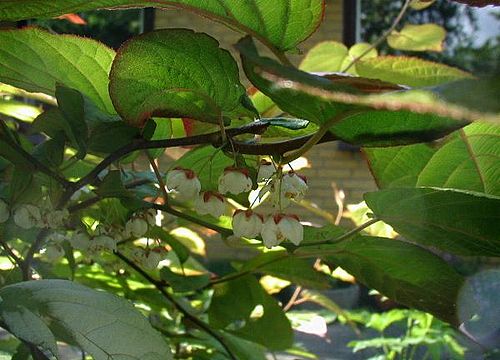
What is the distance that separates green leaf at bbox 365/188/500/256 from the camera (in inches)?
15.1

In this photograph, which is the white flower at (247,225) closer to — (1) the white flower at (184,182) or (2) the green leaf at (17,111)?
(1) the white flower at (184,182)

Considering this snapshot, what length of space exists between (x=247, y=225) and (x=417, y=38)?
1.01m

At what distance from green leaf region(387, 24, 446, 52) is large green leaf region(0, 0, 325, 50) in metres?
1.04

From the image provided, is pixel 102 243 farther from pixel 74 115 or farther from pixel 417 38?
pixel 417 38

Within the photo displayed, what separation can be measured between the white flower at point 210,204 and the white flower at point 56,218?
3.4 inches

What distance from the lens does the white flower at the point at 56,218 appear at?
488 mm

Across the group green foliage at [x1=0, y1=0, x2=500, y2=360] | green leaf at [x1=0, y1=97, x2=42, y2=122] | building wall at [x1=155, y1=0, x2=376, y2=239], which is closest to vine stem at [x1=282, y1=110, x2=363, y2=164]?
green foliage at [x1=0, y1=0, x2=500, y2=360]

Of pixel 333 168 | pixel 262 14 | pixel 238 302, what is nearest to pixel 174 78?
pixel 262 14

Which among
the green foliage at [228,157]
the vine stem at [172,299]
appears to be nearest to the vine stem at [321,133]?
the green foliage at [228,157]

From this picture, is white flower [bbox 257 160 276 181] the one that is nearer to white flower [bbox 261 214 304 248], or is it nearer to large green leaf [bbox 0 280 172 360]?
white flower [bbox 261 214 304 248]

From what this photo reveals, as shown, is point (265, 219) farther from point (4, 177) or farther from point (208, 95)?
point (4, 177)

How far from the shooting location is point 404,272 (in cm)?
51

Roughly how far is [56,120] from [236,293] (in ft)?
1.08

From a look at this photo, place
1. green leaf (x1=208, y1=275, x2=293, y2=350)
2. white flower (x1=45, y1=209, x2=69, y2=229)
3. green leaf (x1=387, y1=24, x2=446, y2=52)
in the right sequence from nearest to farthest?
1. white flower (x1=45, y1=209, x2=69, y2=229)
2. green leaf (x1=208, y1=275, x2=293, y2=350)
3. green leaf (x1=387, y1=24, x2=446, y2=52)
